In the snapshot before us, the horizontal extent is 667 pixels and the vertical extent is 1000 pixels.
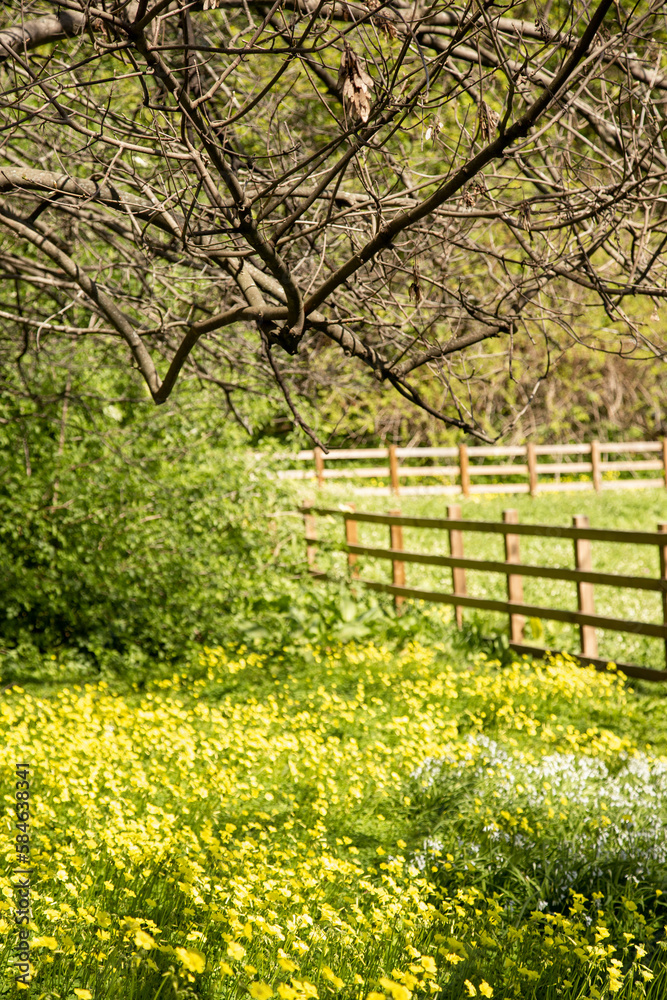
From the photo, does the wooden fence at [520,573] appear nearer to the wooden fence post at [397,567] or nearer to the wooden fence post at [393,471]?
the wooden fence post at [397,567]

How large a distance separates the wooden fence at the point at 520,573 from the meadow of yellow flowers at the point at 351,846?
68cm

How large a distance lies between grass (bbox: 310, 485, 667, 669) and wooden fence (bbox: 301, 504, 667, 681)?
0.24 m

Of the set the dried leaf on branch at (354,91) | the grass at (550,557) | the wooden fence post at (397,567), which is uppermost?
the dried leaf on branch at (354,91)

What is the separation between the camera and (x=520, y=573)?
7.37 metres

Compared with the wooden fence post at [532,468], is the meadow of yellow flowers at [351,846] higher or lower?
lower

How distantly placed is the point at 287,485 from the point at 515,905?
5.59m

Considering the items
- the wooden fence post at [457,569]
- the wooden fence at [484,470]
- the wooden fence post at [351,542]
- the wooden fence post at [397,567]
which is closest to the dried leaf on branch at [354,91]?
the wooden fence post at [457,569]

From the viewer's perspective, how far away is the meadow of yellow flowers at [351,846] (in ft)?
8.01

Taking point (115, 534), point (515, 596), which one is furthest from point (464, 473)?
point (115, 534)

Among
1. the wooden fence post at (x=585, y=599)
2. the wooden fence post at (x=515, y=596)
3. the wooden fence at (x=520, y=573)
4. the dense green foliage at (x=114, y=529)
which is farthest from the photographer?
the wooden fence post at (x=515, y=596)

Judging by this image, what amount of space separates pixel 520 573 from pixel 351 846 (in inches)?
160

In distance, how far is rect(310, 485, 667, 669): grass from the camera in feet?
26.0

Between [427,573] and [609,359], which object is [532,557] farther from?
[609,359]

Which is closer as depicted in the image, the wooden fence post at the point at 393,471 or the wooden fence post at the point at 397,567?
the wooden fence post at the point at 397,567
